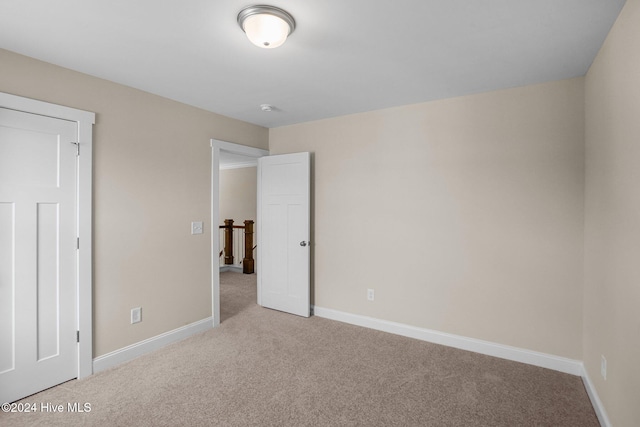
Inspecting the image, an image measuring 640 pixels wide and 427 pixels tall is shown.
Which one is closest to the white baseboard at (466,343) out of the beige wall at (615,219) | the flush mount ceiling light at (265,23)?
the beige wall at (615,219)

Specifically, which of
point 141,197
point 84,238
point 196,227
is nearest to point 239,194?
point 196,227

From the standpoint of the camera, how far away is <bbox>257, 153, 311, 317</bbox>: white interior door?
3.94 m

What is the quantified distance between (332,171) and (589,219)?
247cm

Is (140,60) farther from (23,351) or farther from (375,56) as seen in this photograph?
(23,351)

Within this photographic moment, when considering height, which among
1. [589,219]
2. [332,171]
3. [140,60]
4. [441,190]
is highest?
[140,60]

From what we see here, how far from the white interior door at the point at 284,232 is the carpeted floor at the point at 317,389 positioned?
0.84 metres

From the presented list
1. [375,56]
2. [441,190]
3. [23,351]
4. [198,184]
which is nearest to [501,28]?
[375,56]

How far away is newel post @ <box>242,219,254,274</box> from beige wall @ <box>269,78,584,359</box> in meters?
3.07

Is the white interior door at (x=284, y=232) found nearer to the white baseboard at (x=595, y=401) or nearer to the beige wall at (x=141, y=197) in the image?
the beige wall at (x=141, y=197)

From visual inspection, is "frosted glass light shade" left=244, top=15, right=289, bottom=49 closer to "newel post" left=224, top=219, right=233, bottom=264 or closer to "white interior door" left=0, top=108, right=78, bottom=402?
"white interior door" left=0, top=108, right=78, bottom=402

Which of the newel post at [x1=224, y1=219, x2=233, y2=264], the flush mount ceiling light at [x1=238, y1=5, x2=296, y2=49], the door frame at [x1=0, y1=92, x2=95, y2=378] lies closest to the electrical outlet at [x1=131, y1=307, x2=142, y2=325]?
the door frame at [x1=0, y1=92, x2=95, y2=378]

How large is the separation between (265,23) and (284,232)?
8.85 feet

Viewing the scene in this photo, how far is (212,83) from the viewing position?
2779 millimetres

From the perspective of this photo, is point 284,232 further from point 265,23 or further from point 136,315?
point 265,23
